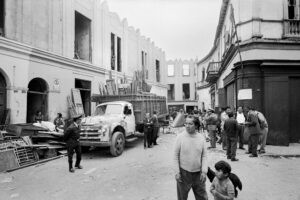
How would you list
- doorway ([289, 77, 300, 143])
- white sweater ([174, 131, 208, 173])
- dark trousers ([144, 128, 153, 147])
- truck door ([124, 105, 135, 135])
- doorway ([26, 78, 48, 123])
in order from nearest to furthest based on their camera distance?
1. white sweater ([174, 131, 208, 173])
2. truck door ([124, 105, 135, 135])
3. doorway ([289, 77, 300, 143])
4. dark trousers ([144, 128, 153, 147])
5. doorway ([26, 78, 48, 123])

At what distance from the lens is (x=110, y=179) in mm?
5871

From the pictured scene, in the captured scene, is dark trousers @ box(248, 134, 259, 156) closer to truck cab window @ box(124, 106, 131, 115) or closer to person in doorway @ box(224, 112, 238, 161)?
person in doorway @ box(224, 112, 238, 161)

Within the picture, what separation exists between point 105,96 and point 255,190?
907cm

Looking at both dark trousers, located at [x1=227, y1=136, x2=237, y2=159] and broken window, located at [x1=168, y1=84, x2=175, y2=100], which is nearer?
dark trousers, located at [x1=227, y1=136, x2=237, y2=159]

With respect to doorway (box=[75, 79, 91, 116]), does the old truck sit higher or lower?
lower

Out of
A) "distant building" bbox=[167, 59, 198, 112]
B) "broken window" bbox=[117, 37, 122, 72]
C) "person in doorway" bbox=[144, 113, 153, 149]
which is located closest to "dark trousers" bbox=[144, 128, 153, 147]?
"person in doorway" bbox=[144, 113, 153, 149]

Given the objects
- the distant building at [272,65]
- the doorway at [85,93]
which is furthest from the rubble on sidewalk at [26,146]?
the distant building at [272,65]

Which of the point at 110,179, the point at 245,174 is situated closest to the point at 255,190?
the point at 245,174

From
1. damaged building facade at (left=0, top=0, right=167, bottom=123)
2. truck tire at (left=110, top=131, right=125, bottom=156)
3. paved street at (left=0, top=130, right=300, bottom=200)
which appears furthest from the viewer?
damaged building facade at (left=0, top=0, right=167, bottom=123)

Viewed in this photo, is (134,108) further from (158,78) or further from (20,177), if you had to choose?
(158,78)

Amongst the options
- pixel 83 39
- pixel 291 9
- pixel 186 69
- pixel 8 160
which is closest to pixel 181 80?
pixel 186 69

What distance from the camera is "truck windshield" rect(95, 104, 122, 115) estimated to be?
10.3 m

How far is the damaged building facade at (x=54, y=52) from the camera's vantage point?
36.2ft

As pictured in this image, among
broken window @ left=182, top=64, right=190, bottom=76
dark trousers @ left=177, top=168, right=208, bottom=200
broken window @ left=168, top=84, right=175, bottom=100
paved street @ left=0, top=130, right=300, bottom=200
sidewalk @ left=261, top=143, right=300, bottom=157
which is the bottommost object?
paved street @ left=0, top=130, right=300, bottom=200
